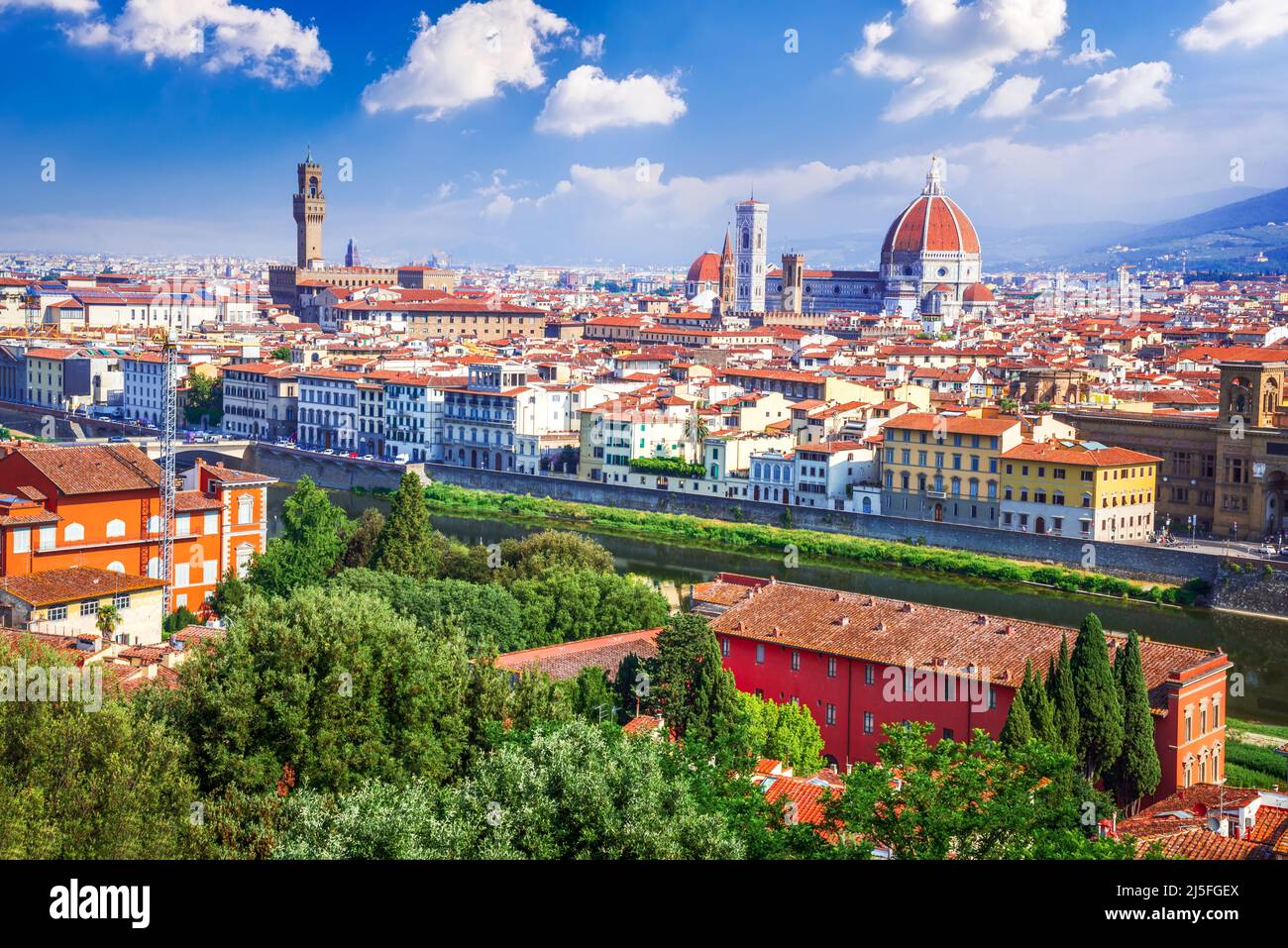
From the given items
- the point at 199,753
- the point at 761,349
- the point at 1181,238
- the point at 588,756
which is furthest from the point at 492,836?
the point at 1181,238

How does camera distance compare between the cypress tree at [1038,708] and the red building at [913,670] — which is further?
the red building at [913,670]

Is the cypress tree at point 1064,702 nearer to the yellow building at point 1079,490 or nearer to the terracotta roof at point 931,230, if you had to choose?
the yellow building at point 1079,490

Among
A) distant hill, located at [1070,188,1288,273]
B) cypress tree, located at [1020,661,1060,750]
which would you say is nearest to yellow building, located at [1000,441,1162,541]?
cypress tree, located at [1020,661,1060,750]

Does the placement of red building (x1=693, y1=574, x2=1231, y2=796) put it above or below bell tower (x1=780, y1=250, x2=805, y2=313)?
below

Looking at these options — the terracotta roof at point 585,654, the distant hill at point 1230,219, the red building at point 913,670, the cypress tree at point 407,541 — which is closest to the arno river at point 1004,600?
the cypress tree at point 407,541

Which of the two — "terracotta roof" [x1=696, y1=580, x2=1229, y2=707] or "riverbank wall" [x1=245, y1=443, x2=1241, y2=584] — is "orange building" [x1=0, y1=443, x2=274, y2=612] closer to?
"terracotta roof" [x1=696, y1=580, x2=1229, y2=707]

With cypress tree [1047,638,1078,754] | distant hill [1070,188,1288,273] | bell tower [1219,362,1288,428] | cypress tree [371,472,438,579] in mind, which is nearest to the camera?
cypress tree [1047,638,1078,754]
